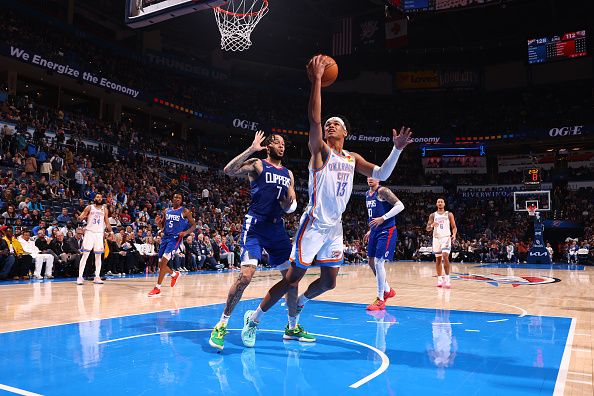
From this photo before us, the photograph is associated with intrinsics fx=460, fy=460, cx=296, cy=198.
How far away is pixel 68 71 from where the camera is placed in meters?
21.8

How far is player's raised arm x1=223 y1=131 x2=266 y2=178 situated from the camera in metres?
4.59

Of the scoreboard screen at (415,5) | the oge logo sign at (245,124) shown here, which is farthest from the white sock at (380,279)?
the oge logo sign at (245,124)

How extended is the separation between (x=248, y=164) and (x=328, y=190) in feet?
3.24

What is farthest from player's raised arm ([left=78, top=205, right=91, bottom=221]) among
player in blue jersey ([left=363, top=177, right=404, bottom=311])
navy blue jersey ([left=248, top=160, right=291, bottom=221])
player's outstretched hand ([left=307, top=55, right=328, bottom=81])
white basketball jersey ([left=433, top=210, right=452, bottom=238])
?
white basketball jersey ([left=433, top=210, right=452, bottom=238])

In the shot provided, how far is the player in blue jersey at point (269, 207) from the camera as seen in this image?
15.1 feet

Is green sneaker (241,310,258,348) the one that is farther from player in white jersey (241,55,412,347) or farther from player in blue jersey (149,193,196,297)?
player in blue jersey (149,193,196,297)

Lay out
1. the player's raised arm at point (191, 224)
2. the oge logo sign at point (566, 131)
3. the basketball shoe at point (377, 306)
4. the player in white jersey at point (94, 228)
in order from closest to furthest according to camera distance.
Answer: the basketball shoe at point (377, 306) → the player's raised arm at point (191, 224) → the player in white jersey at point (94, 228) → the oge logo sign at point (566, 131)

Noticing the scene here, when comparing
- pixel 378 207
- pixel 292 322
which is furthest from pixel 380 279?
pixel 292 322

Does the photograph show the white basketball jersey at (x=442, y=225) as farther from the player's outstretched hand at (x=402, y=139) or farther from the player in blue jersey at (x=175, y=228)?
the player's outstretched hand at (x=402, y=139)

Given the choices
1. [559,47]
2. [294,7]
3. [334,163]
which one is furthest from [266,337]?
[294,7]

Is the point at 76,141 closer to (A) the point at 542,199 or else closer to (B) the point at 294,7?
(B) the point at 294,7

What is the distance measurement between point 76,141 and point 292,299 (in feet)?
61.9

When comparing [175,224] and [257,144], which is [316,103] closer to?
[257,144]

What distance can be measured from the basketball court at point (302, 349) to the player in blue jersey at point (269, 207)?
75 centimetres
